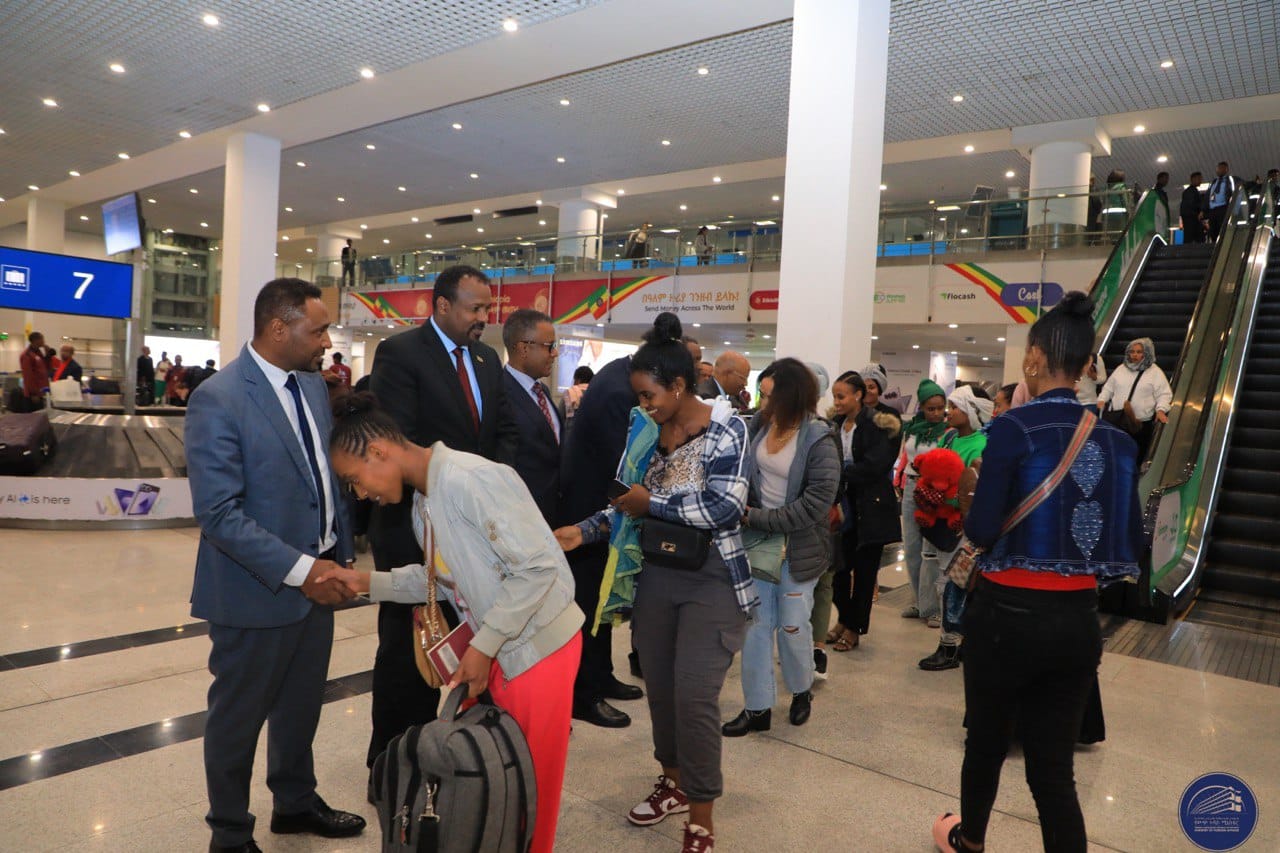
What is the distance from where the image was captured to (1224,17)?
878cm

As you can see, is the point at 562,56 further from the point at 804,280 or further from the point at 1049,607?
the point at 1049,607

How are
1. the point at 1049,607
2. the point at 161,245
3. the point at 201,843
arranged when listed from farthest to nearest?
the point at 161,245 < the point at 201,843 < the point at 1049,607

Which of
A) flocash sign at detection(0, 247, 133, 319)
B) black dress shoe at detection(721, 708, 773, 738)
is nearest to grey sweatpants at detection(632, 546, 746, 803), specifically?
black dress shoe at detection(721, 708, 773, 738)

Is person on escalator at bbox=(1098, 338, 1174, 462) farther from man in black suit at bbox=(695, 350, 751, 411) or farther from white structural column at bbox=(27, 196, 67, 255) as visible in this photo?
white structural column at bbox=(27, 196, 67, 255)

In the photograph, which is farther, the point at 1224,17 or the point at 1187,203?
the point at 1187,203

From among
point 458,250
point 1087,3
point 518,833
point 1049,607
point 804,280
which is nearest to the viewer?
point 518,833

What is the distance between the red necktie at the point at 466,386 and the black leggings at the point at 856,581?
2.41 metres

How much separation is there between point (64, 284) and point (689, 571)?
883 cm

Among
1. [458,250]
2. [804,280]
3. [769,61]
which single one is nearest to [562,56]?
[769,61]

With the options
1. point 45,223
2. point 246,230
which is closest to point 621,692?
point 246,230

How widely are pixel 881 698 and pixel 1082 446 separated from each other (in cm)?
233

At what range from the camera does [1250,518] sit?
6.64m

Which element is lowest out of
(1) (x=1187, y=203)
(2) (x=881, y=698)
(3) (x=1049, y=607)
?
(2) (x=881, y=698)

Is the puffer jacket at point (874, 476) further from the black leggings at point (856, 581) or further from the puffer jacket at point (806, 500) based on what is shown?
the puffer jacket at point (806, 500)
